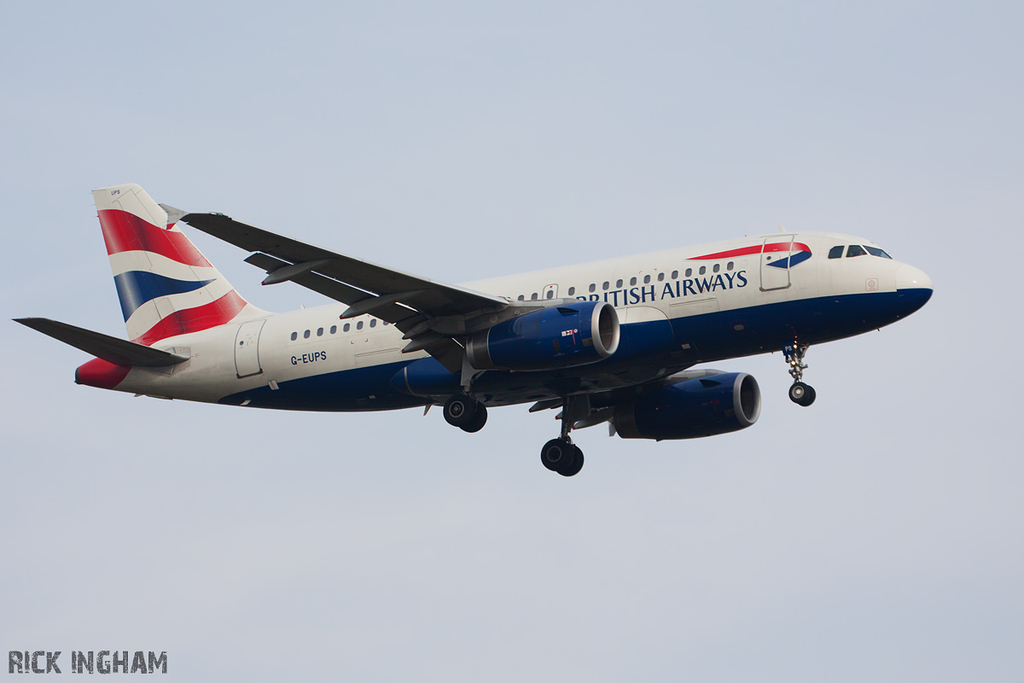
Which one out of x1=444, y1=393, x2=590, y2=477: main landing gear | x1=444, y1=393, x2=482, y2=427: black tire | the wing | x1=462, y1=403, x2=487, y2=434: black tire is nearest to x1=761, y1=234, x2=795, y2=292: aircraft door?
the wing

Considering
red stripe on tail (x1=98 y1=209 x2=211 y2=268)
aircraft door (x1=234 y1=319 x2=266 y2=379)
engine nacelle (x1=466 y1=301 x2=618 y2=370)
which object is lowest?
engine nacelle (x1=466 y1=301 x2=618 y2=370)

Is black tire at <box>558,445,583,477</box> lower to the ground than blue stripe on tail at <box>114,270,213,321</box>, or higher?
lower

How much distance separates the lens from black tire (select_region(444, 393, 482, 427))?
33.7m

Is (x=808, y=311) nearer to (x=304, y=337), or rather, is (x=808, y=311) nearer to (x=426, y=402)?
(x=426, y=402)

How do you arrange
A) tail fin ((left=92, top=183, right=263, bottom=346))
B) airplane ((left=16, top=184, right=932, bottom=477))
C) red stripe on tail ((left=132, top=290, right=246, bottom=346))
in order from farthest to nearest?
1. tail fin ((left=92, top=183, right=263, bottom=346))
2. red stripe on tail ((left=132, top=290, right=246, bottom=346))
3. airplane ((left=16, top=184, right=932, bottom=477))

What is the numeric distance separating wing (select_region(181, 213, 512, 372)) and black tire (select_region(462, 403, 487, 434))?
1.22 metres

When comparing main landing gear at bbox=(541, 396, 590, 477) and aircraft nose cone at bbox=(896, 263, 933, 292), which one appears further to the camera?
main landing gear at bbox=(541, 396, 590, 477)

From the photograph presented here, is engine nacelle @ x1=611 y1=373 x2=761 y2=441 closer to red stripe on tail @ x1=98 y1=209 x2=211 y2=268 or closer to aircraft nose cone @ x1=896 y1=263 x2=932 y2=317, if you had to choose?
aircraft nose cone @ x1=896 y1=263 x2=932 y2=317

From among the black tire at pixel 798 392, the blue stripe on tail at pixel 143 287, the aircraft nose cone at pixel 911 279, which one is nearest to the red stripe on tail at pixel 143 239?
the blue stripe on tail at pixel 143 287

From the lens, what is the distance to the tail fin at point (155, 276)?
39.2 meters

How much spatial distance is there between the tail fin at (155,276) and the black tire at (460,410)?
8.53 meters

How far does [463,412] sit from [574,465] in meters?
4.91

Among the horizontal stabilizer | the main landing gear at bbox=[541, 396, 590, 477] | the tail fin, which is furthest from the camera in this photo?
the tail fin

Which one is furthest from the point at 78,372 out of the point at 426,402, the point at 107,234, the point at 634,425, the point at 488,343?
the point at 634,425
